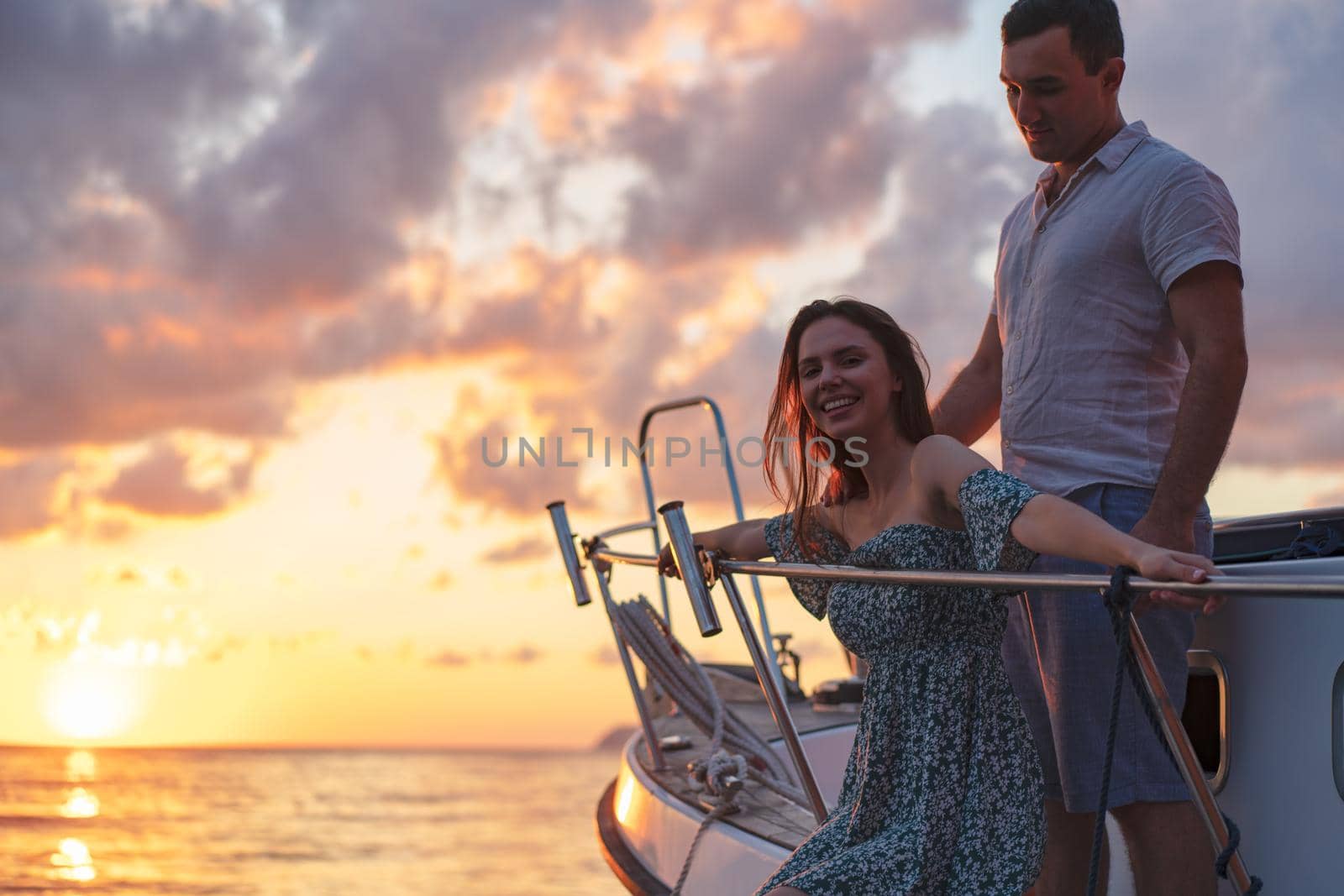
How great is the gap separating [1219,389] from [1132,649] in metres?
0.49

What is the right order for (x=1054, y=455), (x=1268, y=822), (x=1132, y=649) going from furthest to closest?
(x=1054, y=455) → (x=1268, y=822) → (x=1132, y=649)

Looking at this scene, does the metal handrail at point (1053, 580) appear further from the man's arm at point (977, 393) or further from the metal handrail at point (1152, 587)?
the man's arm at point (977, 393)

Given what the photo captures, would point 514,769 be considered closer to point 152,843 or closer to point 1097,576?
point 152,843

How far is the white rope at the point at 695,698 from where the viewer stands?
11.9ft

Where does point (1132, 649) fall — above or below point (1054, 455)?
below

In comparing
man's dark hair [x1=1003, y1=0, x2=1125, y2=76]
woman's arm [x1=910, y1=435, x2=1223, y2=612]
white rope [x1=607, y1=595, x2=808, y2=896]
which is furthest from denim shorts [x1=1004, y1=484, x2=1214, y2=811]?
white rope [x1=607, y1=595, x2=808, y2=896]

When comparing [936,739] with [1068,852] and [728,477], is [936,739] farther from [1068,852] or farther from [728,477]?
[728,477]

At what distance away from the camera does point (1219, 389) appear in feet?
6.38

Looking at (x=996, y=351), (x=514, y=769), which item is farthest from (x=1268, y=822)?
(x=514, y=769)

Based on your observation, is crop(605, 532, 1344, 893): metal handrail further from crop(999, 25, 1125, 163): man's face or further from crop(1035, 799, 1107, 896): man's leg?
crop(999, 25, 1125, 163): man's face

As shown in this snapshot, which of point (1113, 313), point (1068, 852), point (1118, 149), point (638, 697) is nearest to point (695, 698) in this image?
point (638, 697)

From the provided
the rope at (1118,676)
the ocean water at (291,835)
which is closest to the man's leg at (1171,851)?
the rope at (1118,676)

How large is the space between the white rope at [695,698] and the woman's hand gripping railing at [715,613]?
1023mm

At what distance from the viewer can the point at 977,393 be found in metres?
2.70
